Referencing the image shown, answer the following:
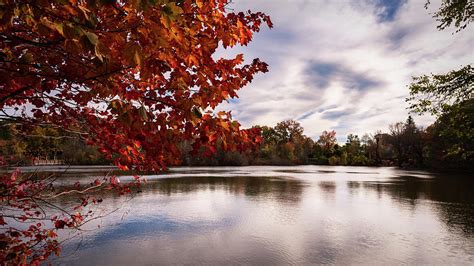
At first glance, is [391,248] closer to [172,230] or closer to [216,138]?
[172,230]

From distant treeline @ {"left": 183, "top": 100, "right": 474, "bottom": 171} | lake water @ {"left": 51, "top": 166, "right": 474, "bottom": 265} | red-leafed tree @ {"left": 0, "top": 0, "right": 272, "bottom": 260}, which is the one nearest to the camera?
red-leafed tree @ {"left": 0, "top": 0, "right": 272, "bottom": 260}

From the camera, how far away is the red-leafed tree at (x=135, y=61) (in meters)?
1.80

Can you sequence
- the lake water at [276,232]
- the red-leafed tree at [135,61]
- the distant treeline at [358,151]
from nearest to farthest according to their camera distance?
the red-leafed tree at [135,61] < the lake water at [276,232] < the distant treeline at [358,151]

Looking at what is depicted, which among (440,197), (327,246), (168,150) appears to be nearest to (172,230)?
(327,246)

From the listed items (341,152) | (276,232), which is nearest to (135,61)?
(276,232)

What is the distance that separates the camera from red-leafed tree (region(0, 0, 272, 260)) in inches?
70.8

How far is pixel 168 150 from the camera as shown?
10.7ft

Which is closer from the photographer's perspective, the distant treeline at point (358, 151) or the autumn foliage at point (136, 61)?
the autumn foliage at point (136, 61)

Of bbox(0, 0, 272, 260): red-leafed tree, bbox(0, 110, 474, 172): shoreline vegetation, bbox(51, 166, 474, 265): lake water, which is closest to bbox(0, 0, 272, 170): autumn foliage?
bbox(0, 0, 272, 260): red-leafed tree

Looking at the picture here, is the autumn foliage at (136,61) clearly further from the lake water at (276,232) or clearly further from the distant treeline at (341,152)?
the distant treeline at (341,152)

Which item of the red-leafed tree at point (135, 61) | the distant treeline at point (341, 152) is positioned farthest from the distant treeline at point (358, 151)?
the red-leafed tree at point (135, 61)

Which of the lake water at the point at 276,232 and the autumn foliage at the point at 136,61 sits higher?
the autumn foliage at the point at 136,61

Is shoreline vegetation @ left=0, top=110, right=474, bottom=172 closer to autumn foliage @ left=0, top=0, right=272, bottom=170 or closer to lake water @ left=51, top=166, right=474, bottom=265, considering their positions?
lake water @ left=51, top=166, right=474, bottom=265

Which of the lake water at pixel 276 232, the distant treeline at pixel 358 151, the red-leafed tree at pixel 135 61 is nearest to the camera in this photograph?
the red-leafed tree at pixel 135 61
